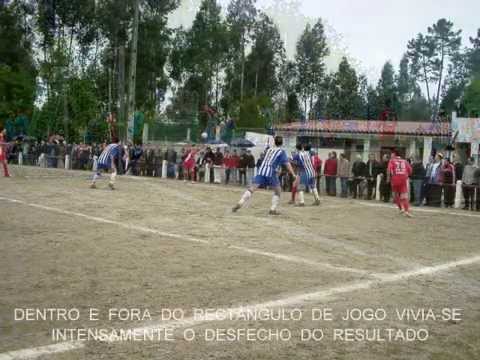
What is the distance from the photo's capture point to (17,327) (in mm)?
5285

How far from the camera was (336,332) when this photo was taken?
550 centimetres

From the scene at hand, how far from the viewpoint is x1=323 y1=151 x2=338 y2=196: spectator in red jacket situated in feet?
77.8

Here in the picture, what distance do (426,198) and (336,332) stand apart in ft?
54.4

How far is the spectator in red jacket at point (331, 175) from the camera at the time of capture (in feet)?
77.8

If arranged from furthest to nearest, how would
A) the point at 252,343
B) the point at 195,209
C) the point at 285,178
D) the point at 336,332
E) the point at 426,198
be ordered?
the point at 285,178
the point at 426,198
the point at 195,209
the point at 336,332
the point at 252,343

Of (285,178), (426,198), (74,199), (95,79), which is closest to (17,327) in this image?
(74,199)

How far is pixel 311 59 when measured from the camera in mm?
64688

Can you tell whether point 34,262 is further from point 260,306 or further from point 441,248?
point 441,248

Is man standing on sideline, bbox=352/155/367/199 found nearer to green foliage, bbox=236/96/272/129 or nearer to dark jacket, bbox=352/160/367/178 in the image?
dark jacket, bbox=352/160/367/178

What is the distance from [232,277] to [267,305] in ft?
4.31

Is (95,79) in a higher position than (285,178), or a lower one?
higher

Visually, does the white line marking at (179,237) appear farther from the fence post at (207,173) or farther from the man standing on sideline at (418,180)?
the fence post at (207,173)

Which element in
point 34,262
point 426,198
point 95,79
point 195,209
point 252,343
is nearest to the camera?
point 252,343

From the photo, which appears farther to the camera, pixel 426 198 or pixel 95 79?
pixel 95 79
